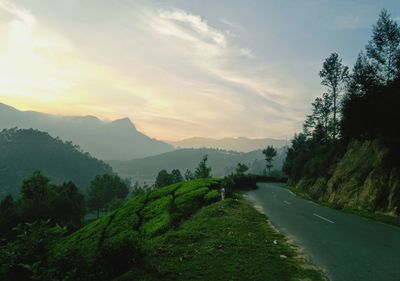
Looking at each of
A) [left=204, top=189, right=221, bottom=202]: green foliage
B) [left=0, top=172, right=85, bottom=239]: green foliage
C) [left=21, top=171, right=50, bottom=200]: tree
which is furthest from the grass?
[left=21, top=171, right=50, bottom=200]: tree

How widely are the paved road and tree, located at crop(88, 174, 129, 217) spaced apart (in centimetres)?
10251

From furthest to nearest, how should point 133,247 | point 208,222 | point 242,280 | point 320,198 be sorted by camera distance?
point 320,198 → point 208,222 → point 133,247 → point 242,280

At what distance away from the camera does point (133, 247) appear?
8539 millimetres

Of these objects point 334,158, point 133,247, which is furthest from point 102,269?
point 334,158

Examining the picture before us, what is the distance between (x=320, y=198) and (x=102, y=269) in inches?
1304

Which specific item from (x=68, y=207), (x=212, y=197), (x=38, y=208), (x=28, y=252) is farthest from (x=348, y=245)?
(x=68, y=207)

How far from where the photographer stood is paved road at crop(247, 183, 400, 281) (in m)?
8.94

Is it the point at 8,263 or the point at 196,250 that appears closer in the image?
the point at 8,263

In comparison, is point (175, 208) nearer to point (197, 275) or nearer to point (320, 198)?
point (197, 275)

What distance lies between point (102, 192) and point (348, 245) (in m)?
111

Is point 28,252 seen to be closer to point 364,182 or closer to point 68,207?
point 364,182

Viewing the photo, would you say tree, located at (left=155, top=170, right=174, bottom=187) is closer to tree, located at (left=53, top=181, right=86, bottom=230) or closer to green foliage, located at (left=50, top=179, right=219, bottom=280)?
tree, located at (left=53, top=181, right=86, bottom=230)

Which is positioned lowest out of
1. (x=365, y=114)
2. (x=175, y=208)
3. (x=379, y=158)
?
(x=175, y=208)

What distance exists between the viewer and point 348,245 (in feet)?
39.8
